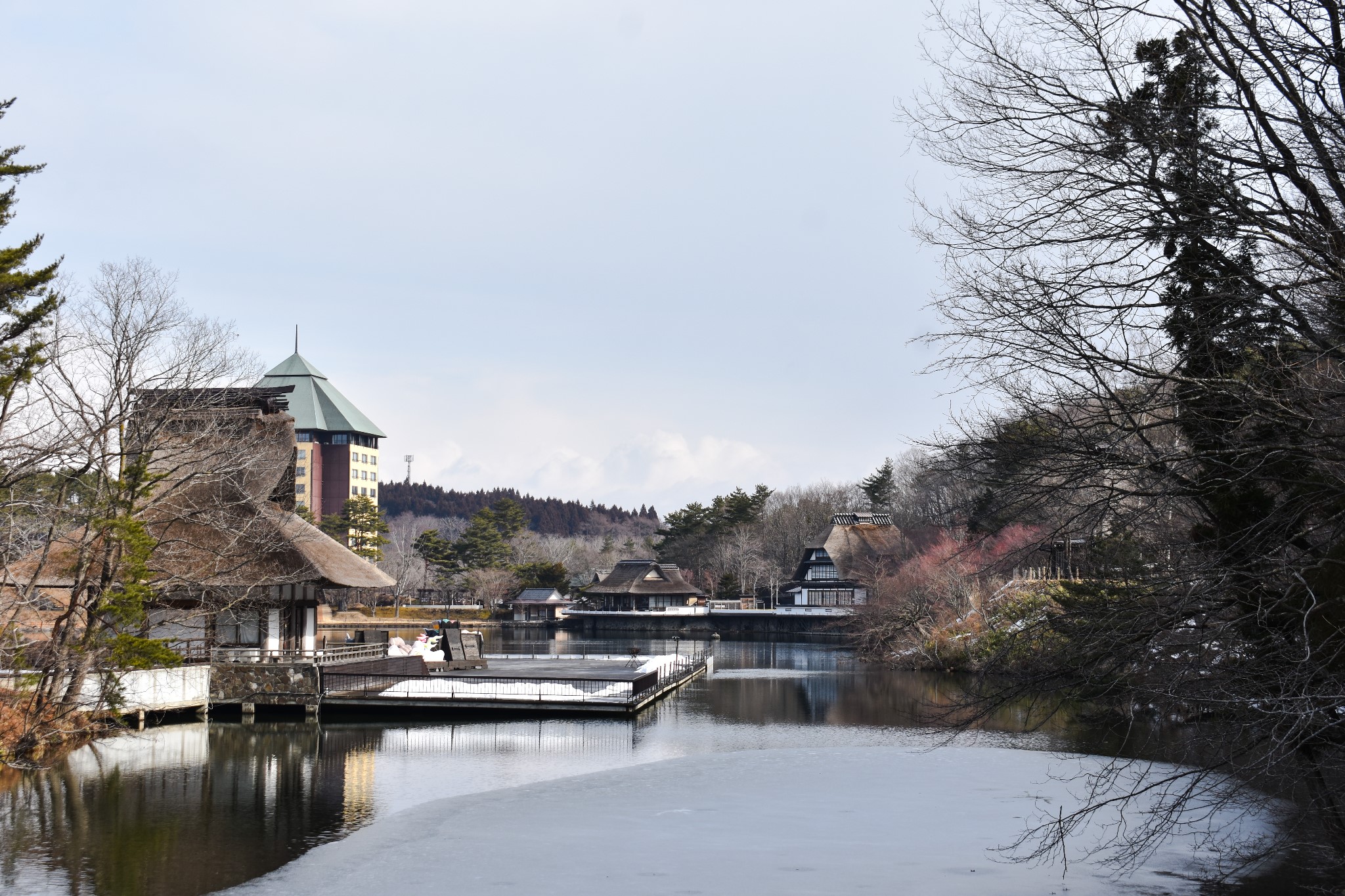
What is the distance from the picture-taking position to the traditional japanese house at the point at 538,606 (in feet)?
282

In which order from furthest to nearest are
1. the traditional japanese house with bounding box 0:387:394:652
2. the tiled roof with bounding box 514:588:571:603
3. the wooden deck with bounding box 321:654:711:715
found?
the tiled roof with bounding box 514:588:571:603 → the wooden deck with bounding box 321:654:711:715 → the traditional japanese house with bounding box 0:387:394:652

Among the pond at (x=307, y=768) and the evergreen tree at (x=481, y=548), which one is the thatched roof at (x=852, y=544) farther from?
the pond at (x=307, y=768)

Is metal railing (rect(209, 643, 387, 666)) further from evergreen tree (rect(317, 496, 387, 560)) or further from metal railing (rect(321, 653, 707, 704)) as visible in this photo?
evergreen tree (rect(317, 496, 387, 560))

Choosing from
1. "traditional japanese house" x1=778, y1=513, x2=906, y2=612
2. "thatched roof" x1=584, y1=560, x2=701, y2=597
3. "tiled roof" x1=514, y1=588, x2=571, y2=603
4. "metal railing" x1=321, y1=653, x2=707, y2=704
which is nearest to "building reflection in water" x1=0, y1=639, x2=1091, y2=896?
"metal railing" x1=321, y1=653, x2=707, y2=704

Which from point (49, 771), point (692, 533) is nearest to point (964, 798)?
point (49, 771)

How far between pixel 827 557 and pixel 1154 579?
70.8 metres

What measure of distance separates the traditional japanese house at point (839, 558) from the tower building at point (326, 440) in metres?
52.1

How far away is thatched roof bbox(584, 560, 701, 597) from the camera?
270 feet

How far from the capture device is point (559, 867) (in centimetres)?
1230

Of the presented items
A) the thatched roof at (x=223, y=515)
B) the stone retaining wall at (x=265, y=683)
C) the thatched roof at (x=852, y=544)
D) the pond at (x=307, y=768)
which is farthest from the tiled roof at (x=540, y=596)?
the stone retaining wall at (x=265, y=683)

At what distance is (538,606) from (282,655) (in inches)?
2275

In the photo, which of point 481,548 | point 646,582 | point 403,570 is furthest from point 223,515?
point 403,570

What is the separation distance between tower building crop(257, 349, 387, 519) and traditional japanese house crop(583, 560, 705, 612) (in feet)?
122

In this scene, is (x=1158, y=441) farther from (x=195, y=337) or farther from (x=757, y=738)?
(x=195, y=337)
